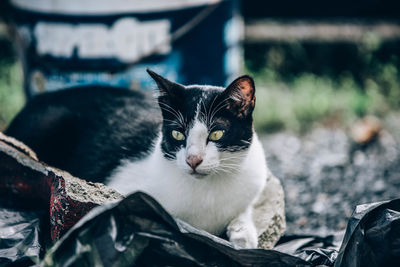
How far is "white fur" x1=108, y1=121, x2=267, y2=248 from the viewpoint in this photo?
175cm

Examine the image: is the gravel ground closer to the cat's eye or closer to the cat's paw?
the cat's paw

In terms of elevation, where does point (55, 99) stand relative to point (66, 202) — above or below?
above

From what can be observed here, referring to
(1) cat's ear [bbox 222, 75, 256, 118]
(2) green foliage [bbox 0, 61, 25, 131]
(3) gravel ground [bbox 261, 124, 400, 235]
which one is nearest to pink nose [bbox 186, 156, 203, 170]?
(1) cat's ear [bbox 222, 75, 256, 118]

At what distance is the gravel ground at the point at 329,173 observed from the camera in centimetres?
253

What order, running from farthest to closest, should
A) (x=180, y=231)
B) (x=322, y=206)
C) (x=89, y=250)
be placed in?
1. (x=322, y=206)
2. (x=180, y=231)
3. (x=89, y=250)

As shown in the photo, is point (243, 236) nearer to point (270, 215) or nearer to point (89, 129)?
point (270, 215)

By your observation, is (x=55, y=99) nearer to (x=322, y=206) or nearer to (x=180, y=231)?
(x=180, y=231)

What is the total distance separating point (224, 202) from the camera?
1835 mm

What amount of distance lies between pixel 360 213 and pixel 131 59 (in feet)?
5.27

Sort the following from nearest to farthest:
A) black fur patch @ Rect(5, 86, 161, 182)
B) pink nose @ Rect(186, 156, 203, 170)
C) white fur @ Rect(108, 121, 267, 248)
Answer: pink nose @ Rect(186, 156, 203, 170) < white fur @ Rect(108, 121, 267, 248) < black fur patch @ Rect(5, 86, 161, 182)

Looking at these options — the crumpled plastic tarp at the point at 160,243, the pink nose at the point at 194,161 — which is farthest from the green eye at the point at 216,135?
the crumpled plastic tarp at the point at 160,243

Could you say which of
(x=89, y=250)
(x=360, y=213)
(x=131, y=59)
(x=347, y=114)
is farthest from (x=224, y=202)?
(x=347, y=114)

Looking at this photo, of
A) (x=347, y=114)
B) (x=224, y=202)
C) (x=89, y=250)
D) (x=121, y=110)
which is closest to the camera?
(x=89, y=250)

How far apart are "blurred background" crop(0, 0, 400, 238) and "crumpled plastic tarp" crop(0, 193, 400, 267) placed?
A: 72 cm
